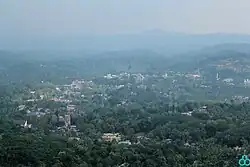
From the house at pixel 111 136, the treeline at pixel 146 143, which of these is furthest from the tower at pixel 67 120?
the house at pixel 111 136

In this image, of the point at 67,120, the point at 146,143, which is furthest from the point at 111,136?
the point at 67,120

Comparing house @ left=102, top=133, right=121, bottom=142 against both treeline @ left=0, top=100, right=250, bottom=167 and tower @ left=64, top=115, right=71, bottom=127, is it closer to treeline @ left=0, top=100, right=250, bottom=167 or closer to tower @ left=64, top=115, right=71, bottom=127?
treeline @ left=0, top=100, right=250, bottom=167

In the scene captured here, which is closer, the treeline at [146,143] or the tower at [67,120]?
the treeline at [146,143]

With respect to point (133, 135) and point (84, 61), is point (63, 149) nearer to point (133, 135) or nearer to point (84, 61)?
point (133, 135)

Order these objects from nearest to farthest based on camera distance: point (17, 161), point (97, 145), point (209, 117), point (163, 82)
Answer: point (17, 161) < point (97, 145) < point (209, 117) < point (163, 82)

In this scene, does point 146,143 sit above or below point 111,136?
above

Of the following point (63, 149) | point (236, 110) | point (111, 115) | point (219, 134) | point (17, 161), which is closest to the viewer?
point (17, 161)

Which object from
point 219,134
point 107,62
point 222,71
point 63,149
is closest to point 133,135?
point 219,134

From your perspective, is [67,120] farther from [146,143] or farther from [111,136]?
[146,143]

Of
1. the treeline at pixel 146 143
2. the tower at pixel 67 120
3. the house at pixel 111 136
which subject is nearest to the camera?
the treeline at pixel 146 143

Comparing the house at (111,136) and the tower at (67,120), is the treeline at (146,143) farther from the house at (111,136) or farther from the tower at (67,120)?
the tower at (67,120)

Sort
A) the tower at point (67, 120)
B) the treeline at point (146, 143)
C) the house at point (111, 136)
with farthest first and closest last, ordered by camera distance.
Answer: the tower at point (67, 120) < the house at point (111, 136) < the treeline at point (146, 143)
